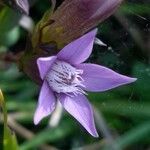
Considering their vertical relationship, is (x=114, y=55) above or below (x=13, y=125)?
above

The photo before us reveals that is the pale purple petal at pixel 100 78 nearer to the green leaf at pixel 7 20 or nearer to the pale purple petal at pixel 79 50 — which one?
the pale purple petal at pixel 79 50

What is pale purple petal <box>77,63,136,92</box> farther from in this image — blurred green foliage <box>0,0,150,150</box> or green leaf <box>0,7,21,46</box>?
green leaf <box>0,7,21,46</box>

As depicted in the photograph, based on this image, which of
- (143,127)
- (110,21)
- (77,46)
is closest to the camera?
(77,46)

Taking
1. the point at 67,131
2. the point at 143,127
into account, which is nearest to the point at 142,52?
the point at 143,127

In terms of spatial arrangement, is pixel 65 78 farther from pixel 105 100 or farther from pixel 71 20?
pixel 105 100

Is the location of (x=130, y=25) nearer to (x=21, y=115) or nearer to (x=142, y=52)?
(x=142, y=52)

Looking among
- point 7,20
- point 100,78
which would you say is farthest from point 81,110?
point 7,20

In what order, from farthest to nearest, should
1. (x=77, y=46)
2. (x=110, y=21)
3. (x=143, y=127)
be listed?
(x=143, y=127)
(x=110, y=21)
(x=77, y=46)

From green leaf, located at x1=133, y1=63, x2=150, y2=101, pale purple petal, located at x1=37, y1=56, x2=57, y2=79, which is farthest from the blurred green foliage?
pale purple petal, located at x1=37, y1=56, x2=57, y2=79
